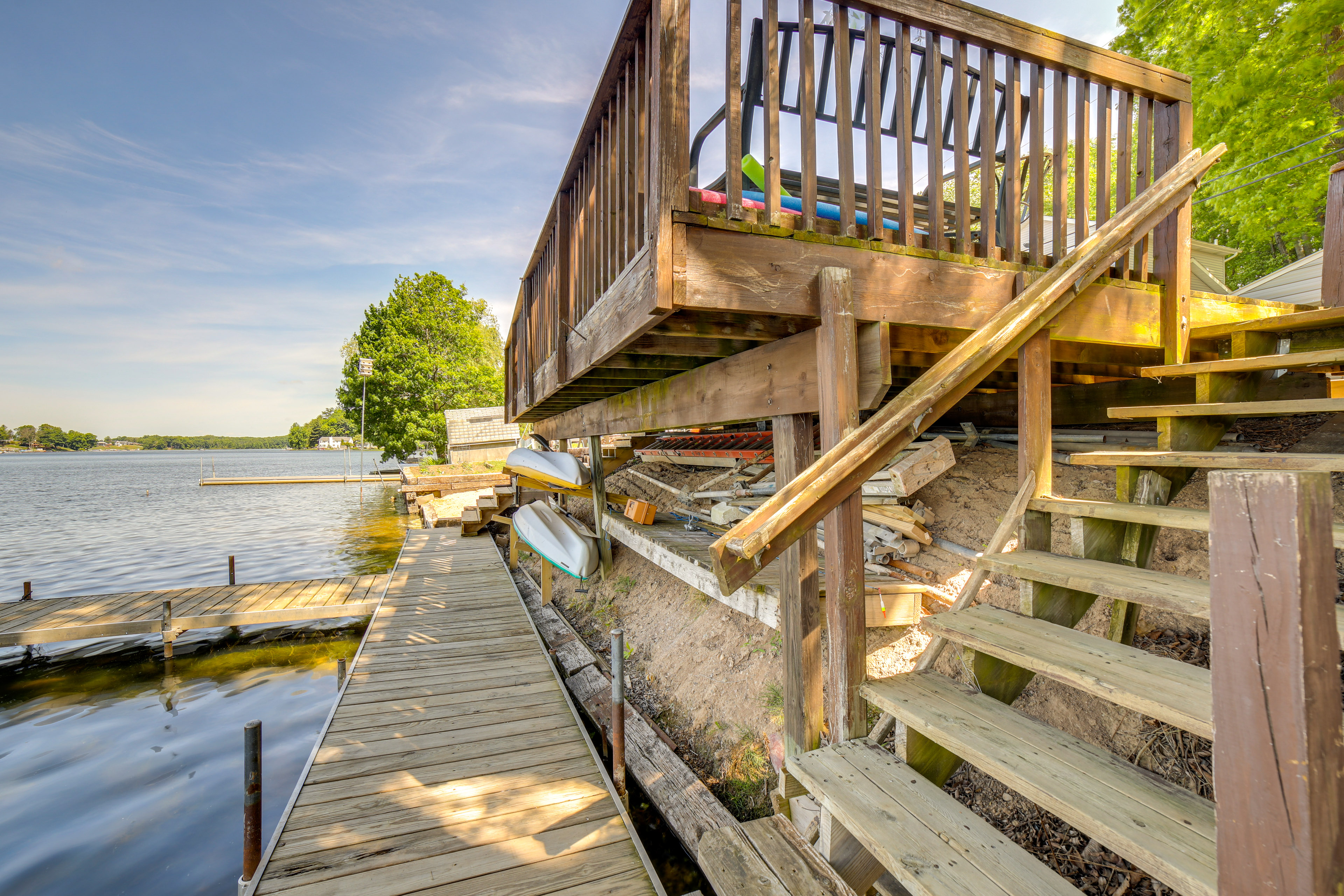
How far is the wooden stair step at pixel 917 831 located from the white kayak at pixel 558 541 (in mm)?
4844

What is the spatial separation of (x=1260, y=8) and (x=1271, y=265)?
379 inches

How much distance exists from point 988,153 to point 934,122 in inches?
15.7

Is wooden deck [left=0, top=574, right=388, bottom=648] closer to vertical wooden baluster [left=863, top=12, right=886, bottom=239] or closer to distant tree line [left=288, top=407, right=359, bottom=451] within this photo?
vertical wooden baluster [left=863, top=12, right=886, bottom=239]

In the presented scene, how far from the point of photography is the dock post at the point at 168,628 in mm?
7121

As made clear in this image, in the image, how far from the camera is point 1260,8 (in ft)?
27.8

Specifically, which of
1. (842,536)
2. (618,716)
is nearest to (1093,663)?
(842,536)

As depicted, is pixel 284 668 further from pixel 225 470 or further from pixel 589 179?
pixel 225 470

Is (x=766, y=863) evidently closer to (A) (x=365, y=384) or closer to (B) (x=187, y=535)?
(B) (x=187, y=535)

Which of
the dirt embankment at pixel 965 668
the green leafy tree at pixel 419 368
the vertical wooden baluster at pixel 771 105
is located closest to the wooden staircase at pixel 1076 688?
the dirt embankment at pixel 965 668

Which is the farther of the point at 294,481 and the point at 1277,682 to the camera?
the point at 294,481

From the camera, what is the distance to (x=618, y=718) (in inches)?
150

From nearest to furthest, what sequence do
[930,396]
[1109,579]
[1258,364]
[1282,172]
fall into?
[1109,579], [930,396], [1258,364], [1282,172]

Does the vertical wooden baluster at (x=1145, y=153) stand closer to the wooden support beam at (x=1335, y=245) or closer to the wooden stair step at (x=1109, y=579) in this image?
the wooden support beam at (x=1335, y=245)

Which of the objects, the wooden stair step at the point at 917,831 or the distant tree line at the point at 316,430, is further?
the distant tree line at the point at 316,430
